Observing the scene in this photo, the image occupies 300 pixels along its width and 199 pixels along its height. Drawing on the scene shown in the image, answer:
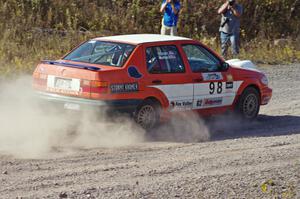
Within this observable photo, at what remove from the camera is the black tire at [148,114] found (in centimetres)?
1143

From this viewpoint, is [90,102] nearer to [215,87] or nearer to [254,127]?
[215,87]

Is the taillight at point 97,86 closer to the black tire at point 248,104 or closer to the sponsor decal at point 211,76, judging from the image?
the sponsor decal at point 211,76

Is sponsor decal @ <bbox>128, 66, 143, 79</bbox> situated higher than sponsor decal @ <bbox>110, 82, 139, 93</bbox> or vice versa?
sponsor decal @ <bbox>128, 66, 143, 79</bbox>

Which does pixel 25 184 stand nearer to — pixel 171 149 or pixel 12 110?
pixel 171 149

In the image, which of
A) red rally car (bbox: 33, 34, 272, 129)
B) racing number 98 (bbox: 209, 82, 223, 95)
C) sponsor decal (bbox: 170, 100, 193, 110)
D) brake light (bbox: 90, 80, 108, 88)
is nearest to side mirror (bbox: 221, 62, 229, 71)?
red rally car (bbox: 33, 34, 272, 129)

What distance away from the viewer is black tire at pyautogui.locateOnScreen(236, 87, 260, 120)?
1316 centimetres

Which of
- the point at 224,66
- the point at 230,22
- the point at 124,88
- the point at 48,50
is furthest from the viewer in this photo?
the point at 230,22

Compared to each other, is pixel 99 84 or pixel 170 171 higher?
pixel 99 84

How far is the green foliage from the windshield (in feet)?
14.3

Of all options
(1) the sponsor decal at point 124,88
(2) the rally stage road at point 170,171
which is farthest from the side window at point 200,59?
(1) the sponsor decal at point 124,88

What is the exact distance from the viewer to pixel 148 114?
11.6 meters

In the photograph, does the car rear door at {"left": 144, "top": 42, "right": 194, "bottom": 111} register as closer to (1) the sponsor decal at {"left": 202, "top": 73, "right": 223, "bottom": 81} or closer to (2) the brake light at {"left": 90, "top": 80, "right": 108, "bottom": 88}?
(1) the sponsor decal at {"left": 202, "top": 73, "right": 223, "bottom": 81}

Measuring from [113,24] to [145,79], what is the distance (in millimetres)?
13213

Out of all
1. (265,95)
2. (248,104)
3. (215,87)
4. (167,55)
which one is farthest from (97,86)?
(265,95)
